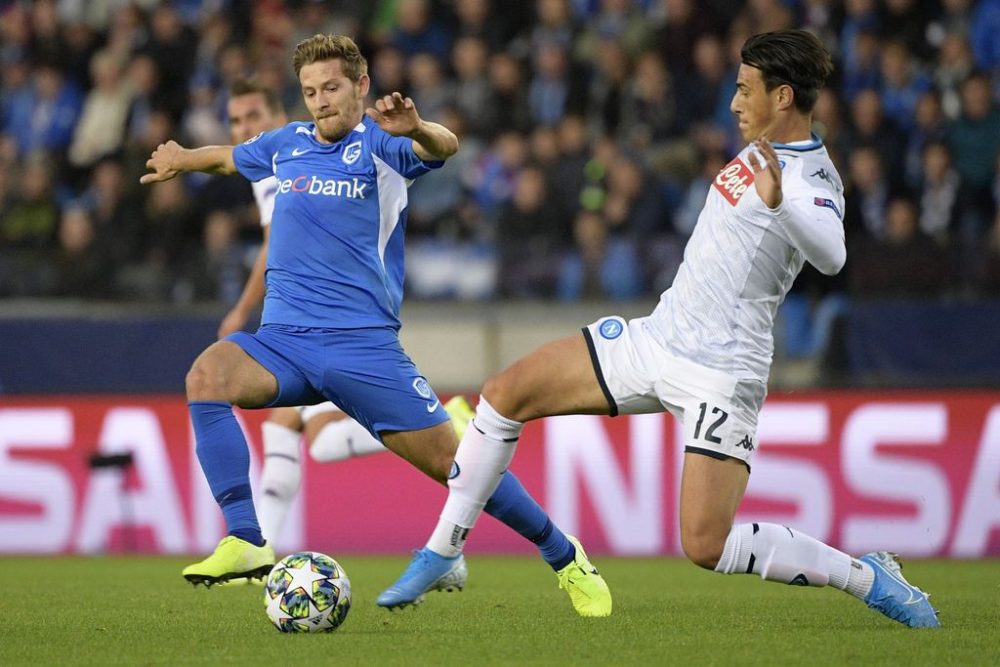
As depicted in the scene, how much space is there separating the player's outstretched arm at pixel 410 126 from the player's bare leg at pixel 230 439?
117cm

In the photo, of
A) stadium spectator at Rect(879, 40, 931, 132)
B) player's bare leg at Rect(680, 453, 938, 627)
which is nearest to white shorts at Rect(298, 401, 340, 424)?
player's bare leg at Rect(680, 453, 938, 627)

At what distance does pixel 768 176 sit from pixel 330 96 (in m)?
2.22

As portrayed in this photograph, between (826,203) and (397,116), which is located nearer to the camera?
(826,203)

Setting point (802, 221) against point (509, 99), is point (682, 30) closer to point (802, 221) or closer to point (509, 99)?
point (509, 99)

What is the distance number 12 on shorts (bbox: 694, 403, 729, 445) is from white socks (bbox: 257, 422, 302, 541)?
139 inches

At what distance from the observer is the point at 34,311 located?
40.7ft

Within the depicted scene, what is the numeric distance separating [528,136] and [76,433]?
15.7 ft

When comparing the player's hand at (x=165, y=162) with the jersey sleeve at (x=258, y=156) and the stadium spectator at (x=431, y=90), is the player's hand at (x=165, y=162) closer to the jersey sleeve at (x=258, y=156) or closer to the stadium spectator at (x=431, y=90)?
the jersey sleeve at (x=258, y=156)

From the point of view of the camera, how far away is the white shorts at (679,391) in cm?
585

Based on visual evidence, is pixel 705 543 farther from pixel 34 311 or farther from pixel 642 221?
pixel 34 311

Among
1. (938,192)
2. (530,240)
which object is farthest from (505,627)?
(938,192)

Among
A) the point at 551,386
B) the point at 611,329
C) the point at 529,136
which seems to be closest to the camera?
the point at 551,386

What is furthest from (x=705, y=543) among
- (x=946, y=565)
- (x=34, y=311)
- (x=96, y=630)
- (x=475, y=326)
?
(x=34, y=311)

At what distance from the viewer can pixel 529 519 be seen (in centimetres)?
673
